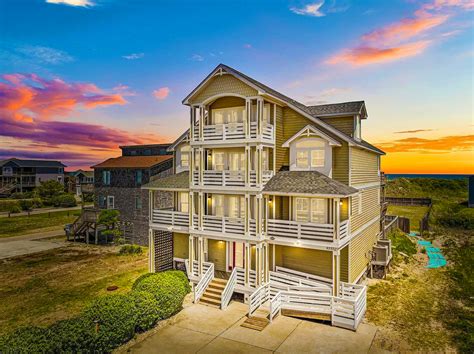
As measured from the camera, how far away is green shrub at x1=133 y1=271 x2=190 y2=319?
15219 millimetres

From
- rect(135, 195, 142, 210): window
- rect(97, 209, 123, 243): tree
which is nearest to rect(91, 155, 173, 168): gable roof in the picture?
rect(135, 195, 142, 210): window

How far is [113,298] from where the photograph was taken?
44.0 ft

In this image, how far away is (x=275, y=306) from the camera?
1561cm

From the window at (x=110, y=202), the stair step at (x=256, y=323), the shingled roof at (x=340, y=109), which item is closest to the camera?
the stair step at (x=256, y=323)

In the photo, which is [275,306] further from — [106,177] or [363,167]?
[106,177]

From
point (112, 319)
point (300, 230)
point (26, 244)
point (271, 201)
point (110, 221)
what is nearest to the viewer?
point (112, 319)

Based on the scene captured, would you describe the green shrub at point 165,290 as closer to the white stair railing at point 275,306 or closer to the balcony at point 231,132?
the white stair railing at point 275,306

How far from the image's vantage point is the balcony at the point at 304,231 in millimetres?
16422

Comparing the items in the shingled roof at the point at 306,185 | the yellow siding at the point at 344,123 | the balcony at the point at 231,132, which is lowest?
the shingled roof at the point at 306,185

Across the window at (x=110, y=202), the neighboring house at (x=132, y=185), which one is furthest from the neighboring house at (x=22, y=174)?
the window at (x=110, y=202)

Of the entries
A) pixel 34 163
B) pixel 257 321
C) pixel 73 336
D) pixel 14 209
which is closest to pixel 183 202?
pixel 257 321

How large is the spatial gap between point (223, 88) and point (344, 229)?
11214mm

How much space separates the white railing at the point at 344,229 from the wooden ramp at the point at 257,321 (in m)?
5.80

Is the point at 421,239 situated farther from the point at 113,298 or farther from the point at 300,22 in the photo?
the point at 113,298
